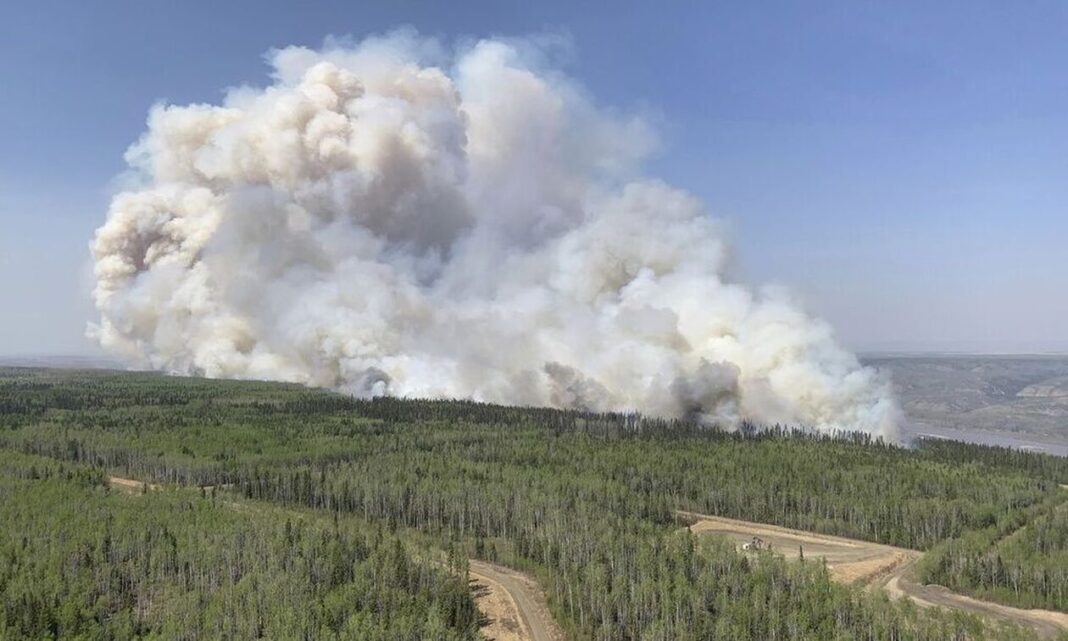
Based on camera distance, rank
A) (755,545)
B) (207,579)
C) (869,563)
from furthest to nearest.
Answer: (869,563) → (755,545) → (207,579)

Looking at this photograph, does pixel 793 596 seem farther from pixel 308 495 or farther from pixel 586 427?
pixel 586 427

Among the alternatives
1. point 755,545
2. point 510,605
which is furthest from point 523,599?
point 755,545

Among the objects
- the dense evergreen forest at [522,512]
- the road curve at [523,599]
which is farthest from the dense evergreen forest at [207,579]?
the road curve at [523,599]

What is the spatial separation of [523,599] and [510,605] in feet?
4.77

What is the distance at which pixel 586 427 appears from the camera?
130m

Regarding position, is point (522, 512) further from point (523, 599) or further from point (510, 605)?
point (510, 605)

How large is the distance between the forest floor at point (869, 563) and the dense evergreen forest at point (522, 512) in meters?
1.97

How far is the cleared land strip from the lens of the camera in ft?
168

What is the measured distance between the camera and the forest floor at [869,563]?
56156 mm

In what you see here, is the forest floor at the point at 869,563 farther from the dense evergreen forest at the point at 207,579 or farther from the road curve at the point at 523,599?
the dense evergreen forest at the point at 207,579

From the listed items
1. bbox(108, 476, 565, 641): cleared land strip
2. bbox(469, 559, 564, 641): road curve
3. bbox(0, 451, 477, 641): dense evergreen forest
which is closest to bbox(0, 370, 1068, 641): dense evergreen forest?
bbox(0, 451, 477, 641): dense evergreen forest

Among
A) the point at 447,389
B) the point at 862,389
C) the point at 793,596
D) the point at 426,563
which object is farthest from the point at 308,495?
the point at 862,389

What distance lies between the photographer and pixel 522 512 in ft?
239

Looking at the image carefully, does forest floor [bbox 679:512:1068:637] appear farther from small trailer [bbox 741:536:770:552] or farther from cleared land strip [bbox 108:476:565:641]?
cleared land strip [bbox 108:476:565:641]
